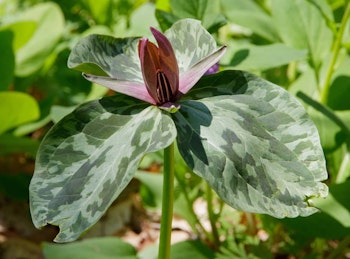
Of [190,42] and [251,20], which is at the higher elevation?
[190,42]

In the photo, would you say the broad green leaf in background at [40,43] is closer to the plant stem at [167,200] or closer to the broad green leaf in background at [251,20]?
the broad green leaf in background at [251,20]

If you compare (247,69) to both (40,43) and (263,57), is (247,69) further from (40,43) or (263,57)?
(40,43)

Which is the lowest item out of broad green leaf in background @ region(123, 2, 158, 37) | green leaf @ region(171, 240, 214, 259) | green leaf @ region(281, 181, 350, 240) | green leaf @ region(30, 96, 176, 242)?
green leaf @ region(171, 240, 214, 259)

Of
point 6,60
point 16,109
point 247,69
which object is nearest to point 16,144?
point 16,109

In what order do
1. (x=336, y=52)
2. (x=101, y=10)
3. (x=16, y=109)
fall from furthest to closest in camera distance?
(x=101, y=10)
(x=16, y=109)
(x=336, y=52)

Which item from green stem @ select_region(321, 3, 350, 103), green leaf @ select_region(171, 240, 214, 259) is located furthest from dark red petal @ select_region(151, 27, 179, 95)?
green stem @ select_region(321, 3, 350, 103)

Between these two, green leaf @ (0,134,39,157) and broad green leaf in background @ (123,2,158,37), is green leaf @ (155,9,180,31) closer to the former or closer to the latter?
broad green leaf in background @ (123,2,158,37)

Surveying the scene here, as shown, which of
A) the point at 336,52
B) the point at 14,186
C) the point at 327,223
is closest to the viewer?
the point at 327,223
